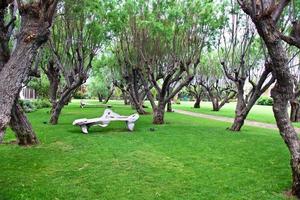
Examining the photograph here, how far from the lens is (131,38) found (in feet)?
79.4

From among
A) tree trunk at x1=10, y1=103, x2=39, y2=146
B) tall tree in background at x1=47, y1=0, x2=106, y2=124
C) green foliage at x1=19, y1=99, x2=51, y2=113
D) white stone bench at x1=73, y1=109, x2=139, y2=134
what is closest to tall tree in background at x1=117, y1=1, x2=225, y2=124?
tall tree in background at x1=47, y1=0, x2=106, y2=124

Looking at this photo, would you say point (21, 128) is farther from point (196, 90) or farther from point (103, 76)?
point (103, 76)

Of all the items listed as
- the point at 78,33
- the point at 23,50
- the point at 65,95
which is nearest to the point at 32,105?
the point at 65,95

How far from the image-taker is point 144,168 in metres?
9.58

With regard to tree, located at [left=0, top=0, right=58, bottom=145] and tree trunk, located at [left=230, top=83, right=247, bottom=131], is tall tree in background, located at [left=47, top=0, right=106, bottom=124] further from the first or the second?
tree, located at [left=0, top=0, right=58, bottom=145]

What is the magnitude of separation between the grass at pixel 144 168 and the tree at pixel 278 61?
1.09 m

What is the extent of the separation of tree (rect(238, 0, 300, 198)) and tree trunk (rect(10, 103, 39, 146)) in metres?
8.08

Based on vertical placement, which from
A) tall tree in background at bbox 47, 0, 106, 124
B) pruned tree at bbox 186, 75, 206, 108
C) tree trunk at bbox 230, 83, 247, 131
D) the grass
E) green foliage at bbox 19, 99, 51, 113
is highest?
tall tree in background at bbox 47, 0, 106, 124

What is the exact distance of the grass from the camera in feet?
24.8

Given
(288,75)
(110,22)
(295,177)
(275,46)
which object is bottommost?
(295,177)

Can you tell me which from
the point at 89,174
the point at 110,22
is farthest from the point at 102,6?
the point at 89,174

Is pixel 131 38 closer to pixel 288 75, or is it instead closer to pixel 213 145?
pixel 213 145

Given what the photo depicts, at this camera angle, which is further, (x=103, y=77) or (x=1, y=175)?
(x=103, y=77)

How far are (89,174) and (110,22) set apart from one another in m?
11.3
